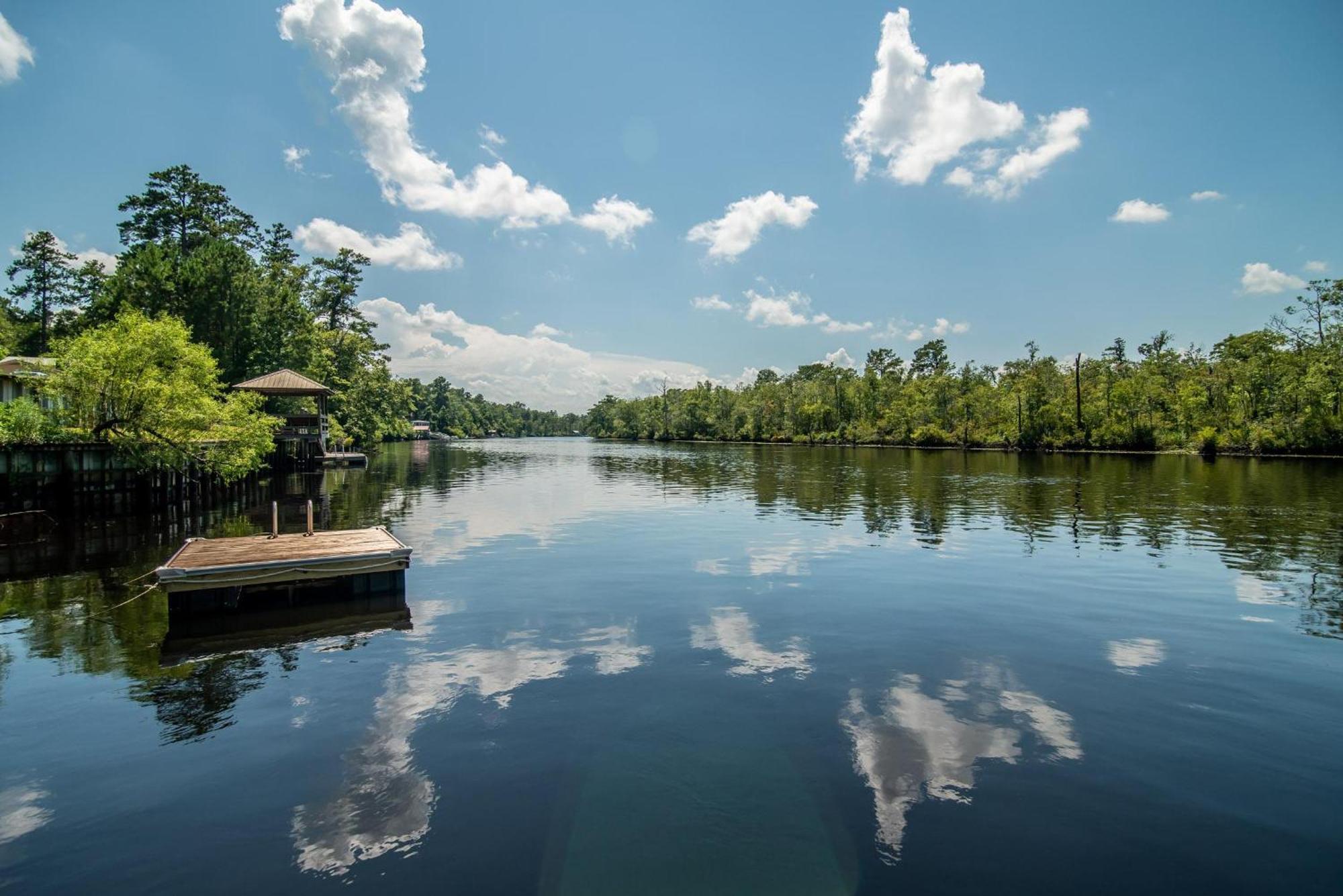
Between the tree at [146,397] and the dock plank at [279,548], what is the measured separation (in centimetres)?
1468

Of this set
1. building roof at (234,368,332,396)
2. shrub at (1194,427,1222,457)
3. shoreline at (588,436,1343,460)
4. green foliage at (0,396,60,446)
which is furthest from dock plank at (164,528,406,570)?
shrub at (1194,427,1222,457)

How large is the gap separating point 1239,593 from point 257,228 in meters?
89.7

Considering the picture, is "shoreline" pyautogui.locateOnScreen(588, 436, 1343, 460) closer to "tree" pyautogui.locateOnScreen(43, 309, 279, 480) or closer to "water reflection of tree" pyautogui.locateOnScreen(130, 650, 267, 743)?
"water reflection of tree" pyautogui.locateOnScreen(130, 650, 267, 743)

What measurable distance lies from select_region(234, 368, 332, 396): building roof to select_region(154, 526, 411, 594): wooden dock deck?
35.8m

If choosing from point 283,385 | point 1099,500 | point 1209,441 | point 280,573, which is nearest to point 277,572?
point 280,573

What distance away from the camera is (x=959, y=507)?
31.6 metres

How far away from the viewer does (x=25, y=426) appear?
25.3 m

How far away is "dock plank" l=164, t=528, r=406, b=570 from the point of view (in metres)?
14.6

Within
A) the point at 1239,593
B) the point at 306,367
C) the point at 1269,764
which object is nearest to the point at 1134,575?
the point at 1239,593

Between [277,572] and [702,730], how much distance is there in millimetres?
10732

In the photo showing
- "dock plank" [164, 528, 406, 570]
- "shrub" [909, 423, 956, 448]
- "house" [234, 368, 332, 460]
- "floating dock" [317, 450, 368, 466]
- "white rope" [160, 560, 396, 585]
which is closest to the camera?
"white rope" [160, 560, 396, 585]

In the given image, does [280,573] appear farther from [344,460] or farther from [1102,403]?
[1102,403]

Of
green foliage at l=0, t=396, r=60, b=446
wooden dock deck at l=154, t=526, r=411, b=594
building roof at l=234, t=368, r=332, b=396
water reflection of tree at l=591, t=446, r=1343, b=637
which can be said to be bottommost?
water reflection of tree at l=591, t=446, r=1343, b=637

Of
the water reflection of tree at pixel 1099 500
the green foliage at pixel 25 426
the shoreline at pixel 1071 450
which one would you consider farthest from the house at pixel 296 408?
the shoreline at pixel 1071 450
